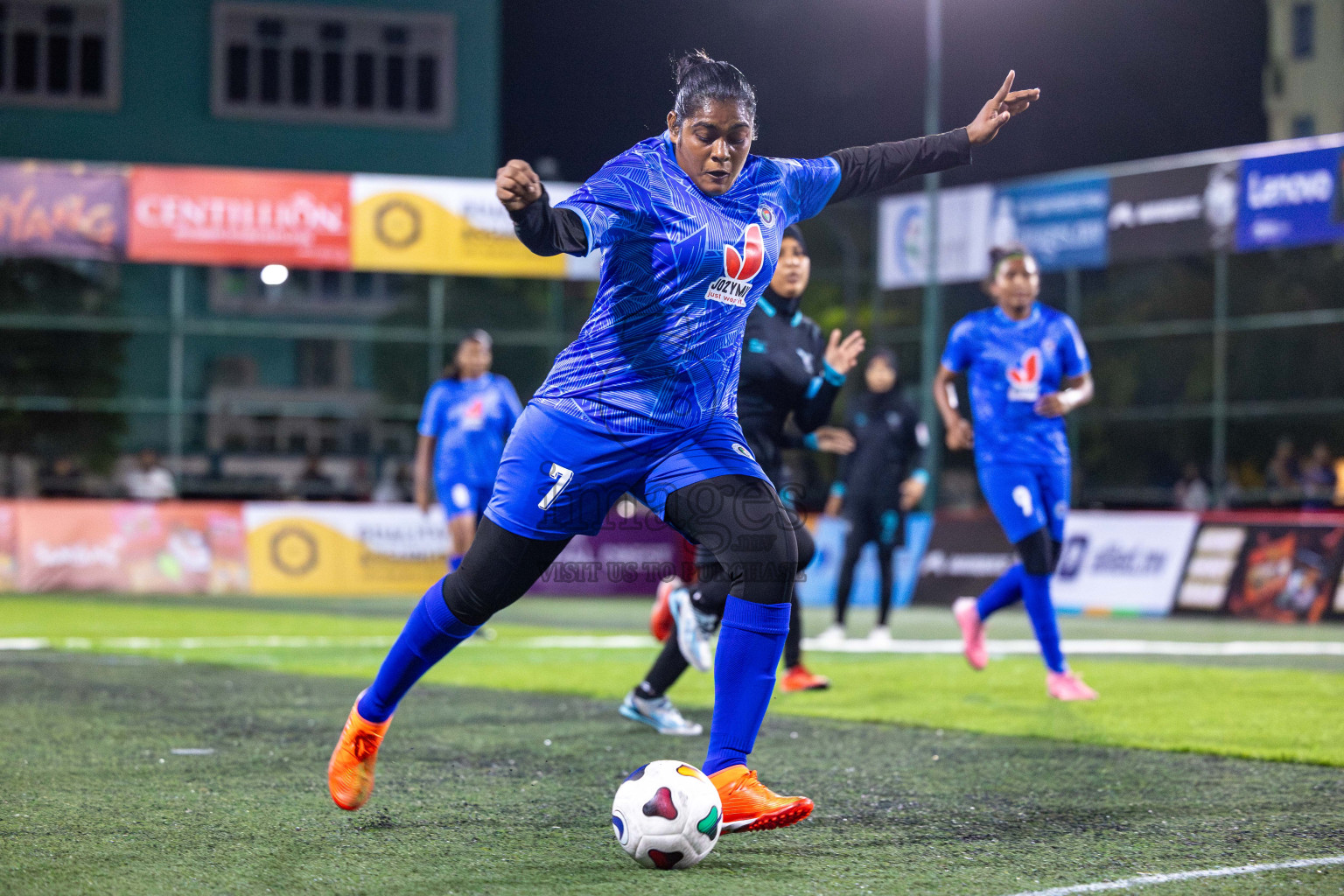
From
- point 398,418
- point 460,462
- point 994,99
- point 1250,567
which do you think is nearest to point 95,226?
point 398,418

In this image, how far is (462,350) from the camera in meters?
12.2

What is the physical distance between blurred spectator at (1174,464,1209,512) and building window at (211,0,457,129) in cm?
1688

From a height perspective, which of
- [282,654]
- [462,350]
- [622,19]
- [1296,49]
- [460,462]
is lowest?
[282,654]

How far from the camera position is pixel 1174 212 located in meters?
20.4

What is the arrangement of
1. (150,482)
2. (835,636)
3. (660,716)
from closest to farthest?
1. (660,716)
2. (835,636)
3. (150,482)

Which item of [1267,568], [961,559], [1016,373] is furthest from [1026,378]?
[961,559]

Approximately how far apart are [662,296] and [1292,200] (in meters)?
16.6

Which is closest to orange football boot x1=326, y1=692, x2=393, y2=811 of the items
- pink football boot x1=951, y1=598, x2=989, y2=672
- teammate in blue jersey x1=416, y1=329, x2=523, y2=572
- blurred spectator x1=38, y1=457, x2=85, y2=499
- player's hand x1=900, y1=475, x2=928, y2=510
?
pink football boot x1=951, y1=598, x2=989, y2=672

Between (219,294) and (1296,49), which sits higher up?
(1296,49)

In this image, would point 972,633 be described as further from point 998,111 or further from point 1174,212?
point 1174,212

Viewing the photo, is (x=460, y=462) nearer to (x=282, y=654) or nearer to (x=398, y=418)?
(x=282, y=654)

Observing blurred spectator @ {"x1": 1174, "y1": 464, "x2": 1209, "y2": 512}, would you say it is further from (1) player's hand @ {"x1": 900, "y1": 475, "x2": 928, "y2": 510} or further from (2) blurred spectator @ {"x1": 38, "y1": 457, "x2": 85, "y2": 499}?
(2) blurred spectator @ {"x1": 38, "y1": 457, "x2": 85, "y2": 499}

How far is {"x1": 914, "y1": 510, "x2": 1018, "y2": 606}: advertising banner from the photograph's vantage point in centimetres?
1784

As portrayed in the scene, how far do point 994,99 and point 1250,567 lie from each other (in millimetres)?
12190
